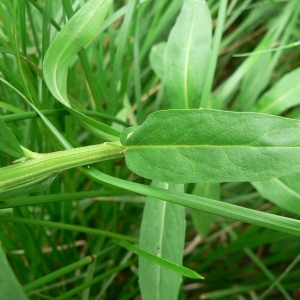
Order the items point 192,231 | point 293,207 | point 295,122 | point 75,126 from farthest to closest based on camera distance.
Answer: point 192,231 < point 75,126 < point 293,207 < point 295,122

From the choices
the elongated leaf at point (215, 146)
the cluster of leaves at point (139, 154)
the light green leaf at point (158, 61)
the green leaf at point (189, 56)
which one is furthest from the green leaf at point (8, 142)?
the light green leaf at point (158, 61)

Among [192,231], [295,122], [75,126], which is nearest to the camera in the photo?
[295,122]

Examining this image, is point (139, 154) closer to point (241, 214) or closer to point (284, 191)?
point (241, 214)

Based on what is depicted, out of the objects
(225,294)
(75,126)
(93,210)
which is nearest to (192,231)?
(225,294)

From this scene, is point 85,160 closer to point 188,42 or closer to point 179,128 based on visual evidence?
point 179,128

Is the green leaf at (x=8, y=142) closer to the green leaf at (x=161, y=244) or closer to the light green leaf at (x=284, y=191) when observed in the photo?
the green leaf at (x=161, y=244)

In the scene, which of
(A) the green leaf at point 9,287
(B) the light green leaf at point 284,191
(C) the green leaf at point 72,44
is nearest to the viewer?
(A) the green leaf at point 9,287

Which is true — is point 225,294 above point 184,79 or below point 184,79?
below

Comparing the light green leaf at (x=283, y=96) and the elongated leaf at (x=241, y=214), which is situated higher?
the light green leaf at (x=283, y=96)
